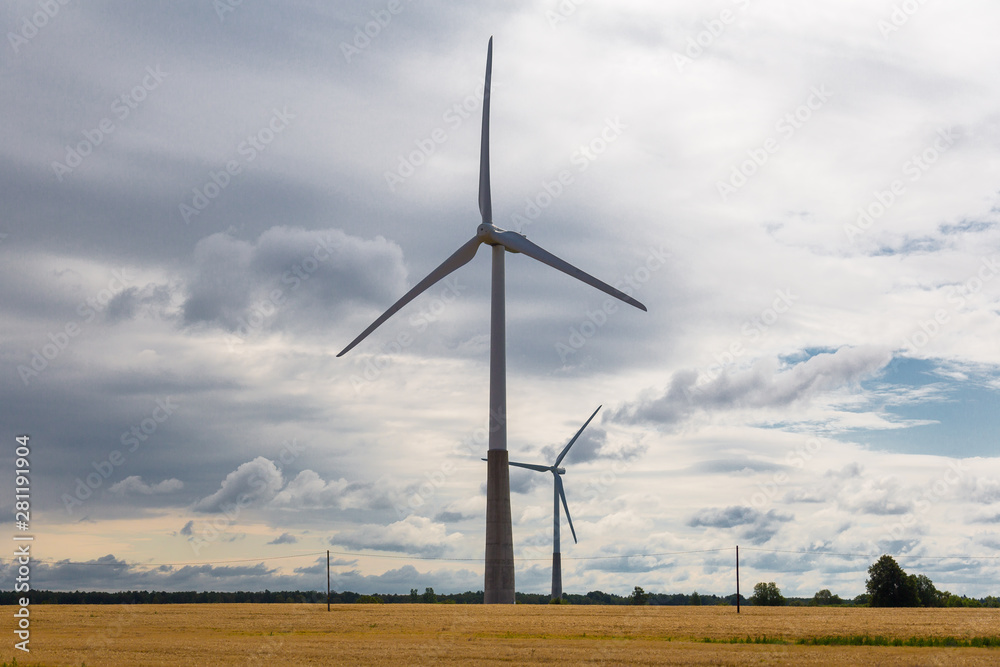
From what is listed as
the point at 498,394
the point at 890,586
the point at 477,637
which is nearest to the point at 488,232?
the point at 498,394

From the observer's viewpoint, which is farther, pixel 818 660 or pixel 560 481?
pixel 560 481

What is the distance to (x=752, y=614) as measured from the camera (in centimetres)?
7525

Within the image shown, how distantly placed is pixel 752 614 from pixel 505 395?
28.7 meters

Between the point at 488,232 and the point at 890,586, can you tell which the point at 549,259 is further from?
the point at 890,586

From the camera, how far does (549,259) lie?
89.6 metres

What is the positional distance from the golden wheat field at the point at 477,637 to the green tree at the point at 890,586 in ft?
179

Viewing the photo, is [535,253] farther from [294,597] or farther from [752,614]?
[294,597]

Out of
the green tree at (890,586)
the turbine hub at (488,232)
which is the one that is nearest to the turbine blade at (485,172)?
the turbine hub at (488,232)

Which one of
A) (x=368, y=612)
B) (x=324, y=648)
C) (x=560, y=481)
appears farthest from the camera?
(x=560, y=481)

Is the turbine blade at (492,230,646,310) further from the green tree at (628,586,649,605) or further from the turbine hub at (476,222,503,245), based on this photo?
the green tree at (628,586,649,605)

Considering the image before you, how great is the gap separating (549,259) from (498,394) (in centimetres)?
1398

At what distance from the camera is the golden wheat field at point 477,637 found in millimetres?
44375

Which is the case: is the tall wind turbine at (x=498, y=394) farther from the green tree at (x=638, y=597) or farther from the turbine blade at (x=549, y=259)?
the green tree at (x=638, y=597)

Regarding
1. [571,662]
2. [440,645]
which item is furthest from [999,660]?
[440,645]
